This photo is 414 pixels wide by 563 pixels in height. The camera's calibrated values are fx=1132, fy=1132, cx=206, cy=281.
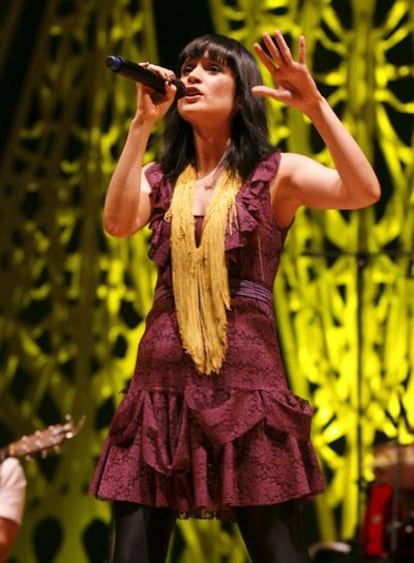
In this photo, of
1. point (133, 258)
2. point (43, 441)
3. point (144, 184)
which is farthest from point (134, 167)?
point (133, 258)

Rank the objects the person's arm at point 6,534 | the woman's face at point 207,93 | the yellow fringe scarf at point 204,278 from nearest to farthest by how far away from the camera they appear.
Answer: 1. the yellow fringe scarf at point 204,278
2. the woman's face at point 207,93
3. the person's arm at point 6,534

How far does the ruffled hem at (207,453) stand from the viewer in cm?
176

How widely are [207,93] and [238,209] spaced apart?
0.71 ft

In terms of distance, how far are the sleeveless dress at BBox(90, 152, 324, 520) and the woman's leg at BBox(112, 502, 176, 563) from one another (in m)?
0.03

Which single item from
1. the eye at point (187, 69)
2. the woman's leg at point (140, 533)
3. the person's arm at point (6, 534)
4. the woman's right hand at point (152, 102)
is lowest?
the person's arm at point (6, 534)

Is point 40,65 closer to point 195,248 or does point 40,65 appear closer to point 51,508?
point 51,508

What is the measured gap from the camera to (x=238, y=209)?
6.14 ft

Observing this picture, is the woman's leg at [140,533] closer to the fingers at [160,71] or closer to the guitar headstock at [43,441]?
the fingers at [160,71]

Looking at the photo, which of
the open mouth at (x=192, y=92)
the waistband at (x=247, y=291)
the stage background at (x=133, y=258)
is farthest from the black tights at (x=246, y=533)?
the stage background at (x=133, y=258)

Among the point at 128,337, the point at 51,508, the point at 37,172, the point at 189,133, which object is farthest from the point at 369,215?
the point at 189,133

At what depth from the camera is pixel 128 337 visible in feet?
12.6

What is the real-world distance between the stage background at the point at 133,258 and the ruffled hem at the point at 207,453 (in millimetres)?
1701

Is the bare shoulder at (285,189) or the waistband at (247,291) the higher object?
the bare shoulder at (285,189)

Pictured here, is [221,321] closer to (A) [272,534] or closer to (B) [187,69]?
(A) [272,534]
